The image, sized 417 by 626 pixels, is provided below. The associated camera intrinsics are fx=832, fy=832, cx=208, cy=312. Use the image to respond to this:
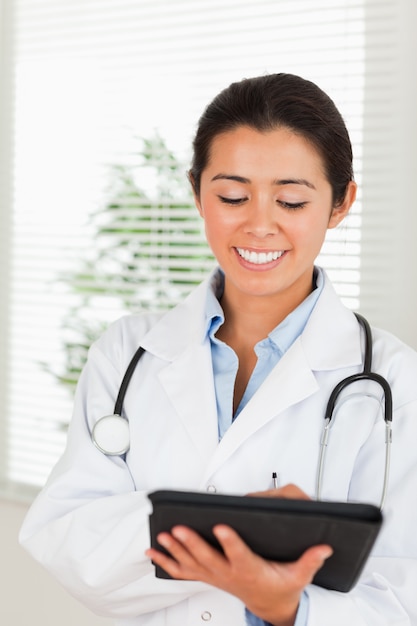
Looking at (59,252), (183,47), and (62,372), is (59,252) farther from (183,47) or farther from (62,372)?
(183,47)

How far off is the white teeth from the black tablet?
0.55 m

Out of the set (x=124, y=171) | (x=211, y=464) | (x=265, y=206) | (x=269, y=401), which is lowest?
(x=211, y=464)

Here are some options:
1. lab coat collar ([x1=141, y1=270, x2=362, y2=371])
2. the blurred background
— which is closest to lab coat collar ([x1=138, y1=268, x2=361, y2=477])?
lab coat collar ([x1=141, y1=270, x2=362, y2=371])

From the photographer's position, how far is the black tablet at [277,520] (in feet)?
3.13

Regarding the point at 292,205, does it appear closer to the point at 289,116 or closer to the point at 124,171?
the point at 289,116

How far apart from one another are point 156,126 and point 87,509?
1.37 metres

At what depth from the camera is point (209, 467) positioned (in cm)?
139

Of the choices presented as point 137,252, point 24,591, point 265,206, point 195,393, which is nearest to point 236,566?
point 195,393

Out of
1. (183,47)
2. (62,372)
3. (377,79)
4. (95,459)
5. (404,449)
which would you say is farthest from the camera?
(62,372)

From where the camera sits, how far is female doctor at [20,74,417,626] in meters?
1.35

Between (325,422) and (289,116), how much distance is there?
20.6 inches

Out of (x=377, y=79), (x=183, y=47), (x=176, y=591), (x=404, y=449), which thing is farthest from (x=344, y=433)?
(x=183, y=47)

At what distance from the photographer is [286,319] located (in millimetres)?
1537

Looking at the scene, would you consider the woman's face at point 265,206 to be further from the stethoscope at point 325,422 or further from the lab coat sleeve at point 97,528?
the lab coat sleeve at point 97,528
